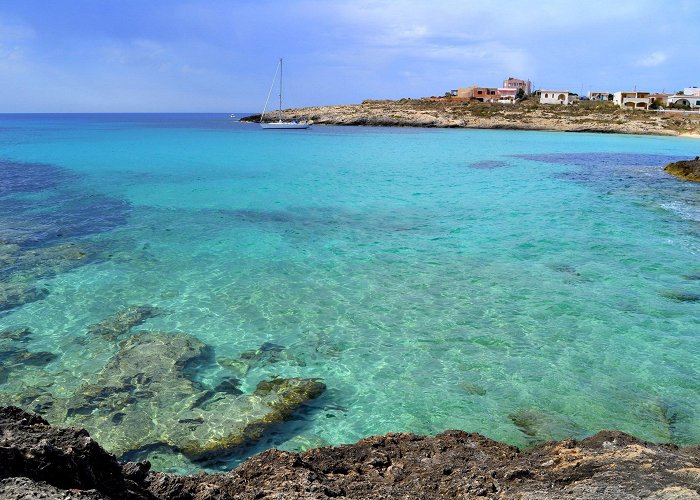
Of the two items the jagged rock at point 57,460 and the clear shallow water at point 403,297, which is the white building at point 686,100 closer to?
the clear shallow water at point 403,297

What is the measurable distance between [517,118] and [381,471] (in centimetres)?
8418

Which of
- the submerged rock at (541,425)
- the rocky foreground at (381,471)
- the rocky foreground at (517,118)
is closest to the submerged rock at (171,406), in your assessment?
the rocky foreground at (381,471)

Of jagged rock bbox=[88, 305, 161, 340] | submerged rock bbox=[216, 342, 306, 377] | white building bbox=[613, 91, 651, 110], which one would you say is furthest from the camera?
white building bbox=[613, 91, 651, 110]

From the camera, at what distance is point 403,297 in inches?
410

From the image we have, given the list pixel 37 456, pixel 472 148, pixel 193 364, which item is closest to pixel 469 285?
pixel 193 364

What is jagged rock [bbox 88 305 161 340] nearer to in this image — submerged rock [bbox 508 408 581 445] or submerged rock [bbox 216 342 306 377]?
submerged rock [bbox 216 342 306 377]

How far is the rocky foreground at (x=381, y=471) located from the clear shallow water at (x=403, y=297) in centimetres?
142

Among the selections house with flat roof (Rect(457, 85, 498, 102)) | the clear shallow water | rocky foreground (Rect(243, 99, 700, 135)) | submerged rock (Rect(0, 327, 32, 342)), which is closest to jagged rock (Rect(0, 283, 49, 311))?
the clear shallow water

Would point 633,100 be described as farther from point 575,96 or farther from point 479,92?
point 479,92

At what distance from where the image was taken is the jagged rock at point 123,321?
347 inches

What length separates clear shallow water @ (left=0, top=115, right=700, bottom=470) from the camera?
6828 millimetres

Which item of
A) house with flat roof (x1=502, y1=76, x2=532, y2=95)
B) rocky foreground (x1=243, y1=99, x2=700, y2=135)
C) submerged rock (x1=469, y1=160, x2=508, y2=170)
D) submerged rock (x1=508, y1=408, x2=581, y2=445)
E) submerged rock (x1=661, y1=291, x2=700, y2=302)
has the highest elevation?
house with flat roof (x1=502, y1=76, x2=532, y2=95)

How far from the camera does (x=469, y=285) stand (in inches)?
436

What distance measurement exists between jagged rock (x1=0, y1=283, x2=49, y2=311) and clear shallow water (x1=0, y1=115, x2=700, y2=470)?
0.93 ft
